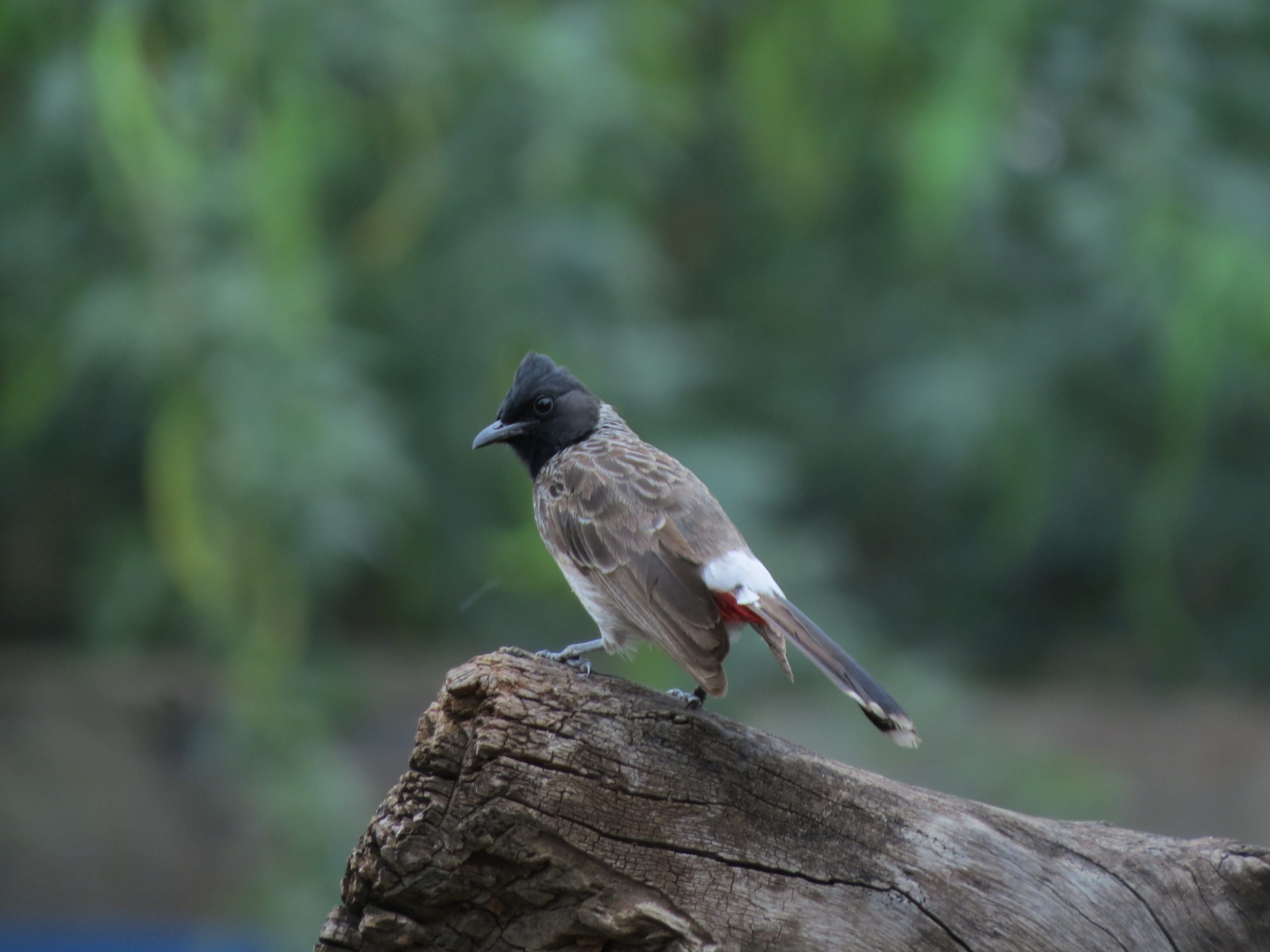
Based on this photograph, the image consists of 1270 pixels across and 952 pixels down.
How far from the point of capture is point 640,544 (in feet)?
9.86

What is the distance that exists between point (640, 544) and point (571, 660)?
306 millimetres

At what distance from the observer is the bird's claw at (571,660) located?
2.77m

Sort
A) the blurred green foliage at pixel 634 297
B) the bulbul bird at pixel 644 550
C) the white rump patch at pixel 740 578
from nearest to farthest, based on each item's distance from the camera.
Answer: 1. the bulbul bird at pixel 644 550
2. the white rump patch at pixel 740 578
3. the blurred green foliage at pixel 634 297

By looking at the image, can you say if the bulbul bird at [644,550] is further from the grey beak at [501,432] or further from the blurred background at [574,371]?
the blurred background at [574,371]

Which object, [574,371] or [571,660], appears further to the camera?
[574,371]

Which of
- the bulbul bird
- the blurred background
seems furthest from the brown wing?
the blurred background

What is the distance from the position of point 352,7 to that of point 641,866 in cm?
497

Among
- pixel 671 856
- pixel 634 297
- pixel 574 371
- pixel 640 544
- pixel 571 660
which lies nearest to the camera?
pixel 671 856

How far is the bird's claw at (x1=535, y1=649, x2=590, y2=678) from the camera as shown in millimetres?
2766

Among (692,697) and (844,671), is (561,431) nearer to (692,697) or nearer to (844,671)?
(692,697)

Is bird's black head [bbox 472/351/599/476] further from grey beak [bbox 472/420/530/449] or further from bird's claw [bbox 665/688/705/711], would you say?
bird's claw [bbox 665/688/705/711]

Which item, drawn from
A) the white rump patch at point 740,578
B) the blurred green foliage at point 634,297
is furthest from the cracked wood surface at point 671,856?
the blurred green foliage at point 634,297

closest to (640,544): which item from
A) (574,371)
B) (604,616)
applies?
(604,616)

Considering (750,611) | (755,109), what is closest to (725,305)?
(755,109)
